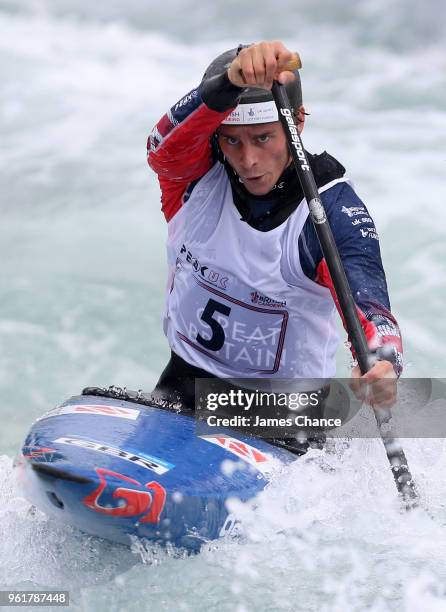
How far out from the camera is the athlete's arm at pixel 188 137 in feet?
8.57

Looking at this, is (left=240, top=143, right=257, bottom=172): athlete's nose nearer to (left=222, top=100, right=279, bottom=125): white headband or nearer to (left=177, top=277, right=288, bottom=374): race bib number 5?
(left=222, top=100, right=279, bottom=125): white headband

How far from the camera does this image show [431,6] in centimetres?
1101

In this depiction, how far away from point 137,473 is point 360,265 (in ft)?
2.79

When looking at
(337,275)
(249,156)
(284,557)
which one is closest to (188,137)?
(249,156)

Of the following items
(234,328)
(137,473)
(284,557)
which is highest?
(234,328)

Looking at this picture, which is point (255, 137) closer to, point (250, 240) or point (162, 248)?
point (250, 240)

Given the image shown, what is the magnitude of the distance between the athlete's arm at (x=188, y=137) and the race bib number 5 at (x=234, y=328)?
1.06 feet

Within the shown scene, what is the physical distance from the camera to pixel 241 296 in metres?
2.78

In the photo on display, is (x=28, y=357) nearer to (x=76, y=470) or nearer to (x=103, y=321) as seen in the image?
(x=103, y=321)

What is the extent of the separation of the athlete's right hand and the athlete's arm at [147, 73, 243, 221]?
10 cm

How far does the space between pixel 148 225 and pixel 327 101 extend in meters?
3.32

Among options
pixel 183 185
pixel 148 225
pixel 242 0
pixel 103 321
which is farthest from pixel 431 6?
pixel 183 185

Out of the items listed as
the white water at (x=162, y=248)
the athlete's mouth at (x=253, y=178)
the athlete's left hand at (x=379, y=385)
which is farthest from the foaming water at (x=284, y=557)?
the athlete's mouth at (x=253, y=178)

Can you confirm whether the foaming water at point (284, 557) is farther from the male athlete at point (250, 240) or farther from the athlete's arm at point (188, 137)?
the athlete's arm at point (188, 137)
